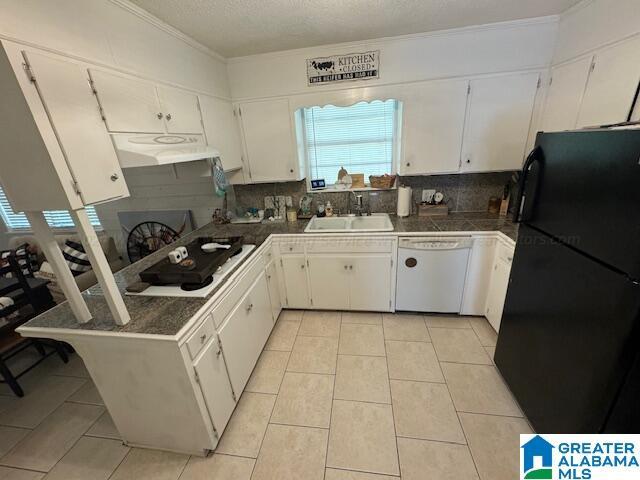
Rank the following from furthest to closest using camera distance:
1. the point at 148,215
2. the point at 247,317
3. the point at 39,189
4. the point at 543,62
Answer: the point at 148,215
the point at 543,62
the point at 247,317
the point at 39,189

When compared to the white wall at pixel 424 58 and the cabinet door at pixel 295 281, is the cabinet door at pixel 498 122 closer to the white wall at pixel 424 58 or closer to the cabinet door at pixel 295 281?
the white wall at pixel 424 58

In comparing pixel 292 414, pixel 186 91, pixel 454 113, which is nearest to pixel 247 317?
pixel 292 414

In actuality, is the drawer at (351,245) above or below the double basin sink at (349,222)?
below

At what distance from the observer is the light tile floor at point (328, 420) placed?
1437 millimetres

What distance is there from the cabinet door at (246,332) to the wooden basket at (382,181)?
1465 millimetres

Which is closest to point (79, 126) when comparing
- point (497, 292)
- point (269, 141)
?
point (269, 141)

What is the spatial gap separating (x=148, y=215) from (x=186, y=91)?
5.83 ft

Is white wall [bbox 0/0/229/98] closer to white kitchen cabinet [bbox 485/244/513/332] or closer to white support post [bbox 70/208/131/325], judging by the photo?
white support post [bbox 70/208/131/325]

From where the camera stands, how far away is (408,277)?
7.87 ft

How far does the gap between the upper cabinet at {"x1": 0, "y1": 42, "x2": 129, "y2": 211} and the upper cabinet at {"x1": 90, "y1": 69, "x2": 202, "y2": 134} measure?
0.08 metres

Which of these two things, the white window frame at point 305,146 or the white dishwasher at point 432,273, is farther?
the white window frame at point 305,146

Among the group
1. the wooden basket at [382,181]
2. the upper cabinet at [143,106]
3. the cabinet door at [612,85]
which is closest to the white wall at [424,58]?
the cabinet door at [612,85]

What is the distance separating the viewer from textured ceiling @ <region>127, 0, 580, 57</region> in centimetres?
160

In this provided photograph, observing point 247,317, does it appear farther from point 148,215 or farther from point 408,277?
point 148,215
